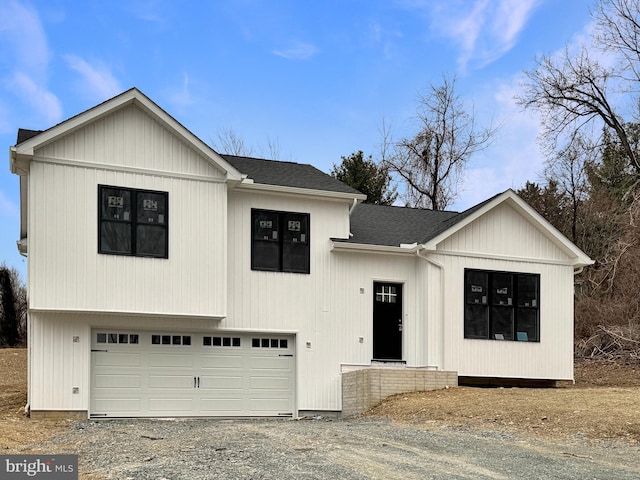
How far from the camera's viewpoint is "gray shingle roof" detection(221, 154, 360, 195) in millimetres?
17188

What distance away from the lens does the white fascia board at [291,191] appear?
1655 centimetres

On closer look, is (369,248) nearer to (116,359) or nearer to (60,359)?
(116,359)

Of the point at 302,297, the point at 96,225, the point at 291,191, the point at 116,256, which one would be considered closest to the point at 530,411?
the point at 302,297

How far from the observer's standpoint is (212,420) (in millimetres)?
15617

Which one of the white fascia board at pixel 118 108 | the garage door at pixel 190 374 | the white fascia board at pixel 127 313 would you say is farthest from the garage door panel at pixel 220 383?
the white fascia board at pixel 118 108

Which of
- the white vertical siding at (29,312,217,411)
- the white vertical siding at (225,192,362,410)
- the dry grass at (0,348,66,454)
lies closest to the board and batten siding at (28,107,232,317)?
the white vertical siding at (29,312,217,411)

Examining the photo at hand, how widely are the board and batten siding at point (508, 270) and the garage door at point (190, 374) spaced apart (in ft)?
12.8

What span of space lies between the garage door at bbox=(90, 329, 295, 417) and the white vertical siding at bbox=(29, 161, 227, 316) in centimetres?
109

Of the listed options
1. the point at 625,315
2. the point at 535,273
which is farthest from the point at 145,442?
the point at 625,315

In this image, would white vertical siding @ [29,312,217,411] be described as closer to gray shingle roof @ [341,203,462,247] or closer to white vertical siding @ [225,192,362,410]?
white vertical siding @ [225,192,362,410]

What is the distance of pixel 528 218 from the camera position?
61.8 feet

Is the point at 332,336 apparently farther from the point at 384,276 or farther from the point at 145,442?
the point at 145,442

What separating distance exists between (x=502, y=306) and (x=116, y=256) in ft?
30.9

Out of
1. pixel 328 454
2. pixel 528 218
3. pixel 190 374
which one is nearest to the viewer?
pixel 328 454
